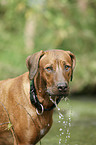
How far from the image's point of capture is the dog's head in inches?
189

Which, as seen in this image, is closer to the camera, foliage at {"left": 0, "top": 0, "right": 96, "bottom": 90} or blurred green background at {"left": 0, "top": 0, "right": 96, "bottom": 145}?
blurred green background at {"left": 0, "top": 0, "right": 96, "bottom": 145}

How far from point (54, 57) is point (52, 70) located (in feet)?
0.68

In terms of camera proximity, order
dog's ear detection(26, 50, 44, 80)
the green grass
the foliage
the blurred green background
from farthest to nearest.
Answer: the foliage < the blurred green background < the green grass < dog's ear detection(26, 50, 44, 80)

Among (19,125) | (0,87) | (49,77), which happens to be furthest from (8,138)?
(49,77)

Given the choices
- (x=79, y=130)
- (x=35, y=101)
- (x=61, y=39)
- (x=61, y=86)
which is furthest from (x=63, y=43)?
(x=61, y=86)

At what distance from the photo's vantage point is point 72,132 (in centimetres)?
836

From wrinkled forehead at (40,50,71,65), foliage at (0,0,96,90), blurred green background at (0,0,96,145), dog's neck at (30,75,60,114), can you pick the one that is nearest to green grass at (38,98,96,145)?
blurred green background at (0,0,96,145)

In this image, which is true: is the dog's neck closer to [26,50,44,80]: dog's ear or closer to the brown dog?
the brown dog

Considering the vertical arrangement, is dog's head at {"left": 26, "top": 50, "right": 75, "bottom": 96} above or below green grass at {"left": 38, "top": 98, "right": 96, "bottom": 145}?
above

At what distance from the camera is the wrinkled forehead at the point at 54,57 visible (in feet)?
16.4

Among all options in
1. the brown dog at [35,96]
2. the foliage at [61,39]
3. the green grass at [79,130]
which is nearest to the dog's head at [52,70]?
the brown dog at [35,96]

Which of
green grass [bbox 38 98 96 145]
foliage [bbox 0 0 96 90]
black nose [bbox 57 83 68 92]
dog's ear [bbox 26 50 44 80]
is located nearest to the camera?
black nose [bbox 57 83 68 92]

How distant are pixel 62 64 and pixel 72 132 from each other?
3758 millimetres

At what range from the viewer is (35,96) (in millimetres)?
5152
